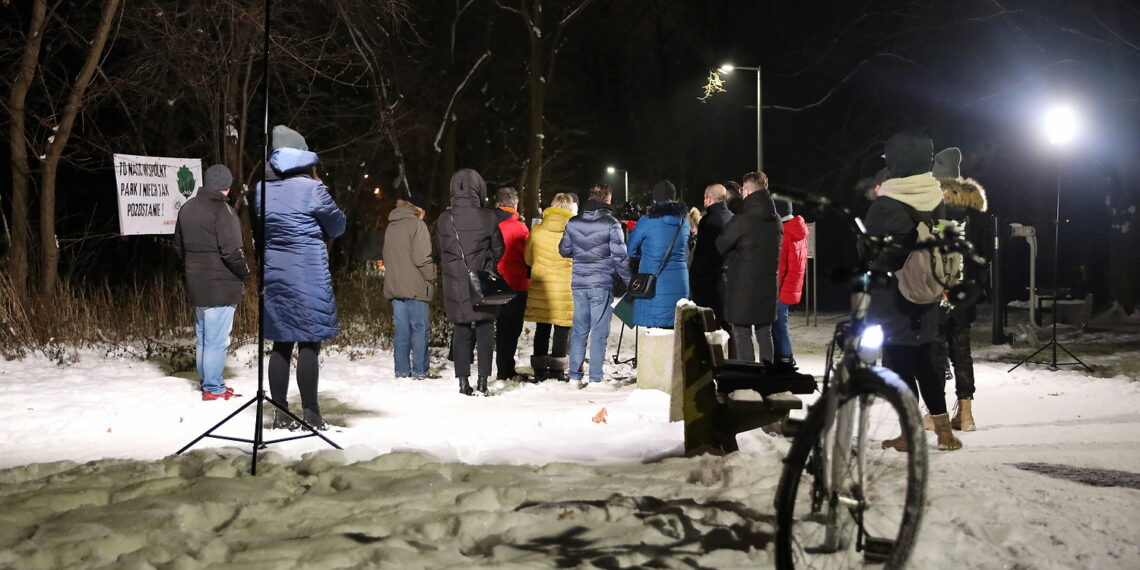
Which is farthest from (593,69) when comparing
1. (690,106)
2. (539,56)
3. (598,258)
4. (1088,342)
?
(598,258)

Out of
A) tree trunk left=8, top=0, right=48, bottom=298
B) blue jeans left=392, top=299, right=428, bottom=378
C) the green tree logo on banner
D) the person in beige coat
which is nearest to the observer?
blue jeans left=392, top=299, right=428, bottom=378

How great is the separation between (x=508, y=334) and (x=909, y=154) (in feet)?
18.4

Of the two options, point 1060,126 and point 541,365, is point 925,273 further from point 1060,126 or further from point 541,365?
point 1060,126

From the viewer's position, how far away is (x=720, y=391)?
23.2 ft

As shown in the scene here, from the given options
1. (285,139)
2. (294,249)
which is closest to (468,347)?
(294,249)

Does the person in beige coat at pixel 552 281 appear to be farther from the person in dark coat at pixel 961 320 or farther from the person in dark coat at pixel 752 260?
the person in dark coat at pixel 961 320

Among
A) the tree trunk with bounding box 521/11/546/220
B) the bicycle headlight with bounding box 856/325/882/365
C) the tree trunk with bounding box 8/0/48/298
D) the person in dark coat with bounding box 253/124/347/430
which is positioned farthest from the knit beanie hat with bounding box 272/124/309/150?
the tree trunk with bounding box 521/11/546/220

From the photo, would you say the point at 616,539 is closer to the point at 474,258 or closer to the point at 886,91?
the point at 474,258

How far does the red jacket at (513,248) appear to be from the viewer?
11.8 metres

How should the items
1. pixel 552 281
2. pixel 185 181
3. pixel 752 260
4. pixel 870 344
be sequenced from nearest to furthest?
pixel 870 344
pixel 752 260
pixel 552 281
pixel 185 181

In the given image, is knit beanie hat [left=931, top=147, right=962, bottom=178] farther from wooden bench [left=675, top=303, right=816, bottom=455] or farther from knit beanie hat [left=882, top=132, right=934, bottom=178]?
wooden bench [left=675, top=303, right=816, bottom=455]

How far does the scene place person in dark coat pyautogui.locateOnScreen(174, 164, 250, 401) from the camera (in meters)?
9.45

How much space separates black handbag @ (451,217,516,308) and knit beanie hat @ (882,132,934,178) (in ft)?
14.0

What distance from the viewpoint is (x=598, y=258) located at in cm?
1109
